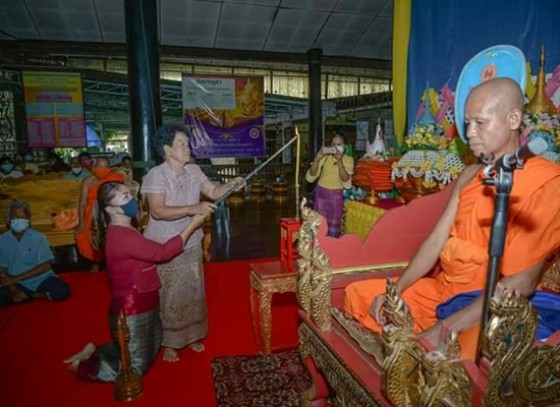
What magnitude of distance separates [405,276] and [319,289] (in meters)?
0.53

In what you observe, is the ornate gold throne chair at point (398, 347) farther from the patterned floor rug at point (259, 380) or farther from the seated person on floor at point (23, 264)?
the seated person on floor at point (23, 264)

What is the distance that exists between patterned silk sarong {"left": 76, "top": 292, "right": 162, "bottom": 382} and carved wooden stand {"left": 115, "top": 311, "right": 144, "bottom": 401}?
11 cm

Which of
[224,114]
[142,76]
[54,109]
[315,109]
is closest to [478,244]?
[142,76]

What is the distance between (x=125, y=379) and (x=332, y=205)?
3.20 meters

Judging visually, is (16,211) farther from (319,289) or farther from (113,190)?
(319,289)

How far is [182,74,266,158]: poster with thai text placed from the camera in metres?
8.11

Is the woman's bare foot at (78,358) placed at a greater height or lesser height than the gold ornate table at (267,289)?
lesser

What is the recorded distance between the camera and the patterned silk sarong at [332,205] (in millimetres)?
5020

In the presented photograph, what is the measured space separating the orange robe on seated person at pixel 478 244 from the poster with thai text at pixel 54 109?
7.79 metres

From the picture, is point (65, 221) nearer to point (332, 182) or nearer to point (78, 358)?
point (78, 358)

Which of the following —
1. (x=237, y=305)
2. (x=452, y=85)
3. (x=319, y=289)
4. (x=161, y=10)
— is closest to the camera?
(x=319, y=289)

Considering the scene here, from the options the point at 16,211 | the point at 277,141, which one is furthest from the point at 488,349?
the point at 277,141

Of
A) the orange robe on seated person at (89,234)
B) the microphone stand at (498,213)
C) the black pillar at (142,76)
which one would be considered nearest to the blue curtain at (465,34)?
the microphone stand at (498,213)

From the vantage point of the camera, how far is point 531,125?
2428 mm
